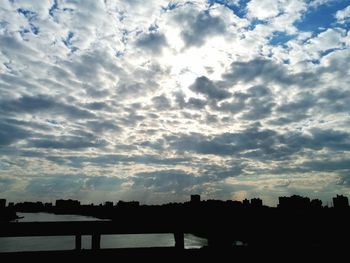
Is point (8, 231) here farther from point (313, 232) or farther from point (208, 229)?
point (313, 232)

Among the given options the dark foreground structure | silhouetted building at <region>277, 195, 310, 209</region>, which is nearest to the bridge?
the dark foreground structure

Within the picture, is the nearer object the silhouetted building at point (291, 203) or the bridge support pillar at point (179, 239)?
the bridge support pillar at point (179, 239)

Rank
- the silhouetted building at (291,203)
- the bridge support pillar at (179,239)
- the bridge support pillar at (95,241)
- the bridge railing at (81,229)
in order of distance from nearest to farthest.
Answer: the bridge railing at (81,229), the bridge support pillar at (95,241), the bridge support pillar at (179,239), the silhouetted building at (291,203)

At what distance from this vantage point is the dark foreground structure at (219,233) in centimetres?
632

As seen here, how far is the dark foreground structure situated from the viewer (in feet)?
20.7

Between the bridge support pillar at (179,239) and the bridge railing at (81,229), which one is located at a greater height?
the bridge railing at (81,229)

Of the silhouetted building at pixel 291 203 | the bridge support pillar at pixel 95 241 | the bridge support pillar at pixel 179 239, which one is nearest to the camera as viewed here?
the bridge support pillar at pixel 95 241

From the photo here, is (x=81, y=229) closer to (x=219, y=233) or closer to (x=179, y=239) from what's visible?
(x=179, y=239)

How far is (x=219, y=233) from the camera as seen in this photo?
7371 millimetres

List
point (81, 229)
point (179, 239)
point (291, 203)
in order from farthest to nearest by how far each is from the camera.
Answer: point (291, 203)
point (179, 239)
point (81, 229)

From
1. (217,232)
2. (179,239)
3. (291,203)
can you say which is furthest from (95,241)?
(291,203)

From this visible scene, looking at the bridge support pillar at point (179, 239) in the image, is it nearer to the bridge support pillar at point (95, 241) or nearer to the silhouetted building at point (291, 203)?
the bridge support pillar at point (95, 241)

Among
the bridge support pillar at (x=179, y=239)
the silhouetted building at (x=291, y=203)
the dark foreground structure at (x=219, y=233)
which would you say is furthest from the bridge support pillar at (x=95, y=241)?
the silhouetted building at (x=291, y=203)

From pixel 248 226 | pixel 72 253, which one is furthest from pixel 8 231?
pixel 248 226
